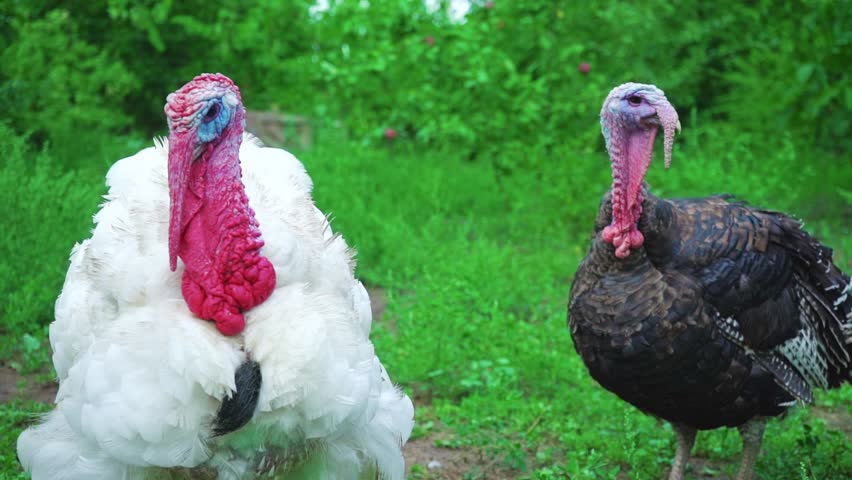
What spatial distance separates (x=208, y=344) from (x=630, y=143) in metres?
2.00

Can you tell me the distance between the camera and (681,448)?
4.10m

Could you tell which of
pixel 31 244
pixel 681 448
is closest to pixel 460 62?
pixel 31 244

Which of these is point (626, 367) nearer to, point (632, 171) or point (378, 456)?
point (632, 171)

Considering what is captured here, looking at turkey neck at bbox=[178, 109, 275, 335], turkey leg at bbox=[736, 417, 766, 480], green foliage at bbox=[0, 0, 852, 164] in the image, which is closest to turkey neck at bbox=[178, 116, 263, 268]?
turkey neck at bbox=[178, 109, 275, 335]

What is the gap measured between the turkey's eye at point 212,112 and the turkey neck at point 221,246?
0.23ft

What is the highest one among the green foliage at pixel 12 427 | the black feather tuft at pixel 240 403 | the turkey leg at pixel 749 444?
the black feather tuft at pixel 240 403

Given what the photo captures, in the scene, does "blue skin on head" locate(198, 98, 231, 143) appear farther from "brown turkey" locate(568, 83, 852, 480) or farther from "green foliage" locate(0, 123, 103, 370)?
"green foliage" locate(0, 123, 103, 370)

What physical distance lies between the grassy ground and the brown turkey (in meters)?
0.34

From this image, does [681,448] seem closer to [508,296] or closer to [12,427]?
[508,296]

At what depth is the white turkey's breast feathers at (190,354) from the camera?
2.65 m

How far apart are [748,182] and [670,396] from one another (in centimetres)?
401

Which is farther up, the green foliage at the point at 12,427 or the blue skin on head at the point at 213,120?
the blue skin on head at the point at 213,120

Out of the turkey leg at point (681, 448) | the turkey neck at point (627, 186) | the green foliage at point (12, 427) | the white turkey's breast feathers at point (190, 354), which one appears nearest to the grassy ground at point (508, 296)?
the green foliage at point (12, 427)

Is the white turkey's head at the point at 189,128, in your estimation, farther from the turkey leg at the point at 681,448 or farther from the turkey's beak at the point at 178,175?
the turkey leg at the point at 681,448
